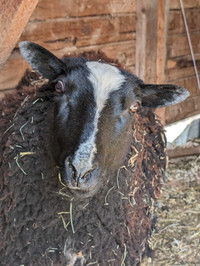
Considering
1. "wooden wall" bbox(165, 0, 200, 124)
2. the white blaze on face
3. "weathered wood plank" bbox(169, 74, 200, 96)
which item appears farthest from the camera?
"weathered wood plank" bbox(169, 74, 200, 96)

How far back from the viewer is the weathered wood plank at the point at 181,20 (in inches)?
225

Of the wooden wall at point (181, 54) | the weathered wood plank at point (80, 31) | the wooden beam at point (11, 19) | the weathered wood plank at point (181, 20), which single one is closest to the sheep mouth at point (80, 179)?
the wooden beam at point (11, 19)

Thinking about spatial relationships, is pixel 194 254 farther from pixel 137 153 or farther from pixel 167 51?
pixel 167 51

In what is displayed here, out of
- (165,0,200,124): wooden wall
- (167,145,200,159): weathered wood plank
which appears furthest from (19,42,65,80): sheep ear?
(165,0,200,124): wooden wall

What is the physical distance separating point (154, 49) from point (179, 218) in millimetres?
2320

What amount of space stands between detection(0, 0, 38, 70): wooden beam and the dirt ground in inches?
85.0

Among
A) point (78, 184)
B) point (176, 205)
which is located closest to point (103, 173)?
point (78, 184)

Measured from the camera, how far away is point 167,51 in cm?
579

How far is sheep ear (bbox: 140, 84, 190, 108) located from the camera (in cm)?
258

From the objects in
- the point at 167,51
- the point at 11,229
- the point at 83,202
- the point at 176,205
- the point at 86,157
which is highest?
the point at 86,157

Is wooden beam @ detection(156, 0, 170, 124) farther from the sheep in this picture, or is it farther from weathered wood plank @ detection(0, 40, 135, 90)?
the sheep

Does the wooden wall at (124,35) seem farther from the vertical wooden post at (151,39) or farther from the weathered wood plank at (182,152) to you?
the weathered wood plank at (182,152)

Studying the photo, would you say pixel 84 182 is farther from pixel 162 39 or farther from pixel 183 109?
pixel 183 109

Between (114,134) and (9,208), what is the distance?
0.85 metres
